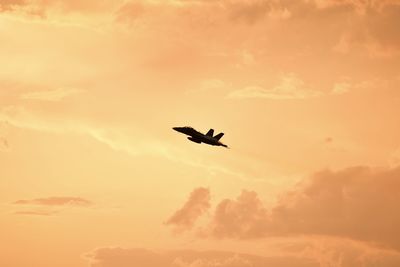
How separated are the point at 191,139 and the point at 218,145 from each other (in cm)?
1188

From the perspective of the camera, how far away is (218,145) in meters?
195

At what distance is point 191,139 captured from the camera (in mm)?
189875
